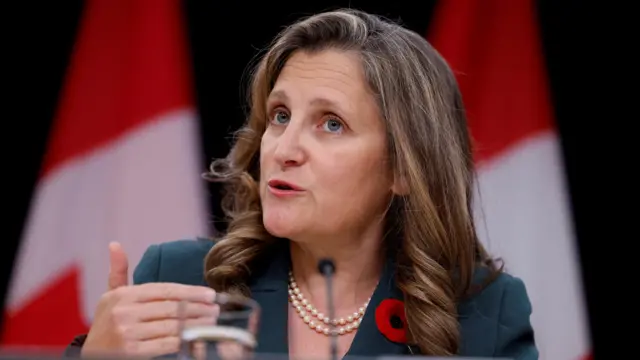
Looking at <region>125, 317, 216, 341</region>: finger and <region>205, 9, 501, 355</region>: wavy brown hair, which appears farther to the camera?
<region>205, 9, 501, 355</region>: wavy brown hair

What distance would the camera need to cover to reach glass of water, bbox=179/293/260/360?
3.94ft

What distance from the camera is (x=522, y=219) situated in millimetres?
2803

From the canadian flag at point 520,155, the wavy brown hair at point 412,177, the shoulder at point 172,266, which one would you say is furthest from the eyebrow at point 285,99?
the canadian flag at point 520,155

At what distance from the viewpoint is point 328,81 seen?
78.7 inches

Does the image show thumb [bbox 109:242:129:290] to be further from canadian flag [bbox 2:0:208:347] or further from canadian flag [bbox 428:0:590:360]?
canadian flag [bbox 428:0:590:360]

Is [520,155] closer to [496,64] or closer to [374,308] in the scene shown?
[496,64]

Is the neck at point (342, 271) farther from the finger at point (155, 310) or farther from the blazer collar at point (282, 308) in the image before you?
the finger at point (155, 310)

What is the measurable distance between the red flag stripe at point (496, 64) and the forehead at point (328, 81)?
0.87m

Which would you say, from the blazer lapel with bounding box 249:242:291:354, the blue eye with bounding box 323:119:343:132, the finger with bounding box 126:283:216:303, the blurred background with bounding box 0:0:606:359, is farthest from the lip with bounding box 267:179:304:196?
the blurred background with bounding box 0:0:606:359

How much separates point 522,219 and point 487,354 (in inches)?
33.3

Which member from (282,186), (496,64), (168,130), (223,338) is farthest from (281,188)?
(496,64)

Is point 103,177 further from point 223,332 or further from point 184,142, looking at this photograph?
point 223,332

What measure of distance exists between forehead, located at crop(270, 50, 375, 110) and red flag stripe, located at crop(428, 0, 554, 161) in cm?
87

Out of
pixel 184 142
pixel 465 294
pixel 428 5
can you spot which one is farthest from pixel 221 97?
pixel 465 294
